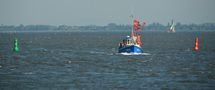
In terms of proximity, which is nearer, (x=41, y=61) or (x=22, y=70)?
(x=22, y=70)

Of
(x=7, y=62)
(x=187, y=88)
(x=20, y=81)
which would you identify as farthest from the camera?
(x=7, y=62)

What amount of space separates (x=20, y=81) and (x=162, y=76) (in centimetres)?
1478

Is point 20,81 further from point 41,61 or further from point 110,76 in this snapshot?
point 41,61

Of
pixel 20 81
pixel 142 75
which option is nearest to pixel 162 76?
pixel 142 75

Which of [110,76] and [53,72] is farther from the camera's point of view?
Result: [53,72]

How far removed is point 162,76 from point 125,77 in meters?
3.97

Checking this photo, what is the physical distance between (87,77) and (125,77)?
149 inches

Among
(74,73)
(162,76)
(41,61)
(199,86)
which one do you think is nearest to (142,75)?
(162,76)

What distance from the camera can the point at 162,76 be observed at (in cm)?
7619

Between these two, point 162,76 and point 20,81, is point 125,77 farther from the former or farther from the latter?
point 20,81

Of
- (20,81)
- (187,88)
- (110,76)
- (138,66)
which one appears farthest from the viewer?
(138,66)

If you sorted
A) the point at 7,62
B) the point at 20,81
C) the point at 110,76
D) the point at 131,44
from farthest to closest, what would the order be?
the point at 131,44, the point at 7,62, the point at 110,76, the point at 20,81

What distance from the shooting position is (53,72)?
267 feet

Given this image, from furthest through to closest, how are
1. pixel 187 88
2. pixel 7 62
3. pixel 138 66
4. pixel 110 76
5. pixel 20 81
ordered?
1. pixel 7 62
2. pixel 138 66
3. pixel 110 76
4. pixel 20 81
5. pixel 187 88
